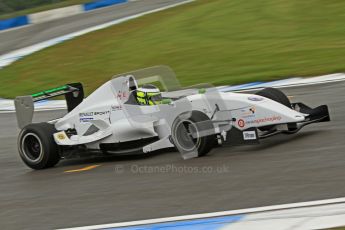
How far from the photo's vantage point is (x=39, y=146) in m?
9.95

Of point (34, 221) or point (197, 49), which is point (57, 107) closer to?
point (197, 49)

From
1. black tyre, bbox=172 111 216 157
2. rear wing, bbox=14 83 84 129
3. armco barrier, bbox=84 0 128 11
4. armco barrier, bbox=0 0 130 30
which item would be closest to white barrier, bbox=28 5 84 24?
armco barrier, bbox=0 0 130 30

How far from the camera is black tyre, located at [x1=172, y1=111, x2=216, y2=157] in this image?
8.60 metres

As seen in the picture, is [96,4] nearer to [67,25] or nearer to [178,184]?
[67,25]

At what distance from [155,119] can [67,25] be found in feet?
70.8

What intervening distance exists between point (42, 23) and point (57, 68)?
39.8 feet

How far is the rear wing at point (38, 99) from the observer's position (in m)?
10.4

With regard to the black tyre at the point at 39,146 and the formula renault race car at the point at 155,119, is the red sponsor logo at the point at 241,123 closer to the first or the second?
the formula renault race car at the point at 155,119

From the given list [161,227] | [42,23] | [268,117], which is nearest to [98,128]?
[268,117]

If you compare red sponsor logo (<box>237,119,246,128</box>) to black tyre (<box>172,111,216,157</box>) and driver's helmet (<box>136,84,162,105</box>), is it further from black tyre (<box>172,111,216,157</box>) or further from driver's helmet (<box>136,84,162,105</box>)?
driver's helmet (<box>136,84,162,105</box>)

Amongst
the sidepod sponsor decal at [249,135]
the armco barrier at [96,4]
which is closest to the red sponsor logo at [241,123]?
the sidepod sponsor decal at [249,135]

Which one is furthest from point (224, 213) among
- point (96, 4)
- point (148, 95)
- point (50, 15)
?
point (96, 4)

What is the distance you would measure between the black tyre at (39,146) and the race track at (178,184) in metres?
0.16

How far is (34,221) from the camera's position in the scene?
689 centimetres
